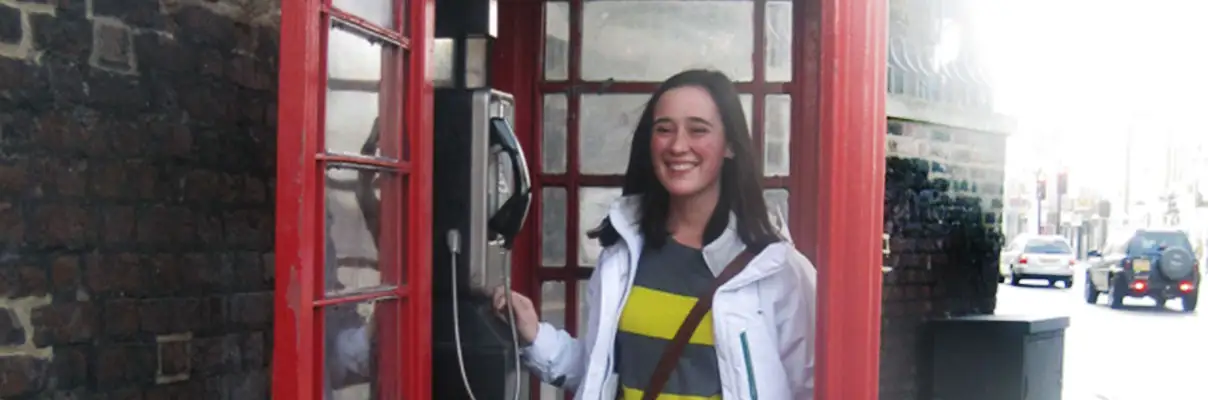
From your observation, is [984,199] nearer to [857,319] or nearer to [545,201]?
[545,201]

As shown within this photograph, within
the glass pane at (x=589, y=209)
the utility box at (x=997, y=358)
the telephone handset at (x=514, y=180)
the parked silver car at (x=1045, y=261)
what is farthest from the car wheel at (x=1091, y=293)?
the telephone handset at (x=514, y=180)

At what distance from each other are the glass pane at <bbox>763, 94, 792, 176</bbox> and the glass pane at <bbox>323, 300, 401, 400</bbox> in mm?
1321

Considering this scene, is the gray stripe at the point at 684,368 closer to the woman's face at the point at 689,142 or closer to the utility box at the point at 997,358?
the woman's face at the point at 689,142

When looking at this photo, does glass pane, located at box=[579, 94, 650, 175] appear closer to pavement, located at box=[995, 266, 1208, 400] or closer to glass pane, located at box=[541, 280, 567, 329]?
glass pane, located at box=[541, 280, 567, 329]

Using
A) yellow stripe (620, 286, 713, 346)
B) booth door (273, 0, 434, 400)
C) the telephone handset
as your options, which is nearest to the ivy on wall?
the telephone handset

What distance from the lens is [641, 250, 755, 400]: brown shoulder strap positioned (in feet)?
7.68

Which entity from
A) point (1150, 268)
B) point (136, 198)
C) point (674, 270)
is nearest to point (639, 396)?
point (674, 270)

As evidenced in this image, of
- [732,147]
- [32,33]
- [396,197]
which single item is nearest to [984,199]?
[732,147]

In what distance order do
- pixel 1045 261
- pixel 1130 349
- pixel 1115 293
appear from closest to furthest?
1. pixel 1130 349
2. pixel 1115 293
3. pixel 1045 261

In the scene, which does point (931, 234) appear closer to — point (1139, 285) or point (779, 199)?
point (779, 199)

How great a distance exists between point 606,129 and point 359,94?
1.28 metres

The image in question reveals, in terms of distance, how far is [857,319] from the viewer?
2.28m

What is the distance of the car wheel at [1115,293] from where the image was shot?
17.9m

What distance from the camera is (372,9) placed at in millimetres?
2316
